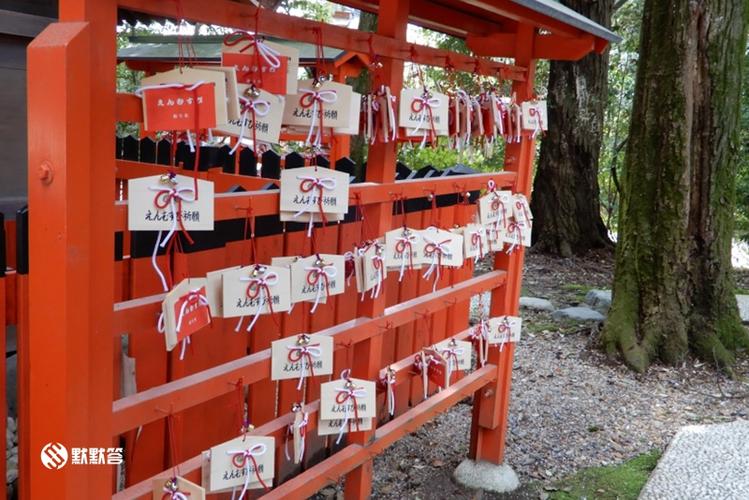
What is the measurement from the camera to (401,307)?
2734 millimetres

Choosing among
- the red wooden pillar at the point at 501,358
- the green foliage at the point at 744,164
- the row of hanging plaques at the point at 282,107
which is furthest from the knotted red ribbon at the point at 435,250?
the green foliage at the point at 744,164

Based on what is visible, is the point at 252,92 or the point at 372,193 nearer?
the point at 252,92

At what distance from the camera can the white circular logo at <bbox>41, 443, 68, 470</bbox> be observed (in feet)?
4.90

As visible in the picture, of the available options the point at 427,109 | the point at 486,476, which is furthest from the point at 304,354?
the point at 486,476

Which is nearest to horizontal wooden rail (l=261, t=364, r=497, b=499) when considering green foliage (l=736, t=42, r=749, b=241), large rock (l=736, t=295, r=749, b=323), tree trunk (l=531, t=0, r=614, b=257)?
large rock (l=736, t=295, r=749, b=323)

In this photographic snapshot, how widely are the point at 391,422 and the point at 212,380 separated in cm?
108

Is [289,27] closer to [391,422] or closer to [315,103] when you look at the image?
[315,103]

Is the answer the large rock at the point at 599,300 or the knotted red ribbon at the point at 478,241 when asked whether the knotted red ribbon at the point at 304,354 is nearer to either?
the knotted red ribbon at the point at 478,241

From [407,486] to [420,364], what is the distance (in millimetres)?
759

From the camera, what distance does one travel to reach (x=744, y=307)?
6508mm

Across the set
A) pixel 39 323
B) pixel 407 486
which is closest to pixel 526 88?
pixel 407 486

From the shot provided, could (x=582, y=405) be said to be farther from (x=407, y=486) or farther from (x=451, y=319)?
(x=407, y=486)

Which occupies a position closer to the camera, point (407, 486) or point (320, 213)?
point (320, 213)

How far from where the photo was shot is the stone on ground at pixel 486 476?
343 cm
